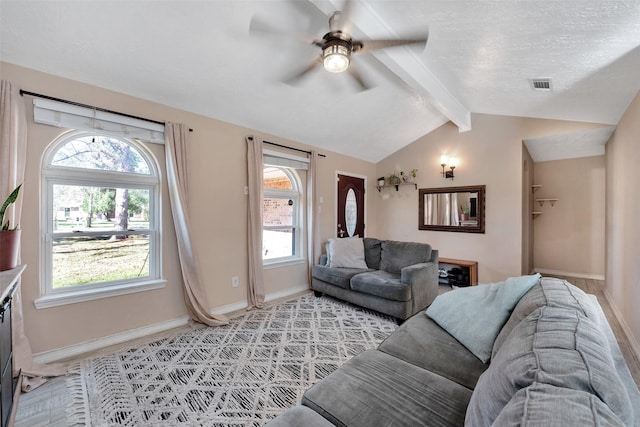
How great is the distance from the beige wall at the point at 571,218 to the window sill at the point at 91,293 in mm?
6841

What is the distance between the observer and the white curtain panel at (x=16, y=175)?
2021 millimetres

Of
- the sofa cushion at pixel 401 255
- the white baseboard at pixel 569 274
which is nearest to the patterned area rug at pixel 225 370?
the sofa cushion at pixel 401 255

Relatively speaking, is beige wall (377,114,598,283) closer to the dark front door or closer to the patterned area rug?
the dark front door

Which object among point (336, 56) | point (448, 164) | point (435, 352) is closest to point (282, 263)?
point (435, 352)

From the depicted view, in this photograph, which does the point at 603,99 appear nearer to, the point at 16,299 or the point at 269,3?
the point at 269,3

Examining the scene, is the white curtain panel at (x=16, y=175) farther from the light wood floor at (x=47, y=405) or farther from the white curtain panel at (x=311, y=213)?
the white curtain panel at (x=311, y=213)

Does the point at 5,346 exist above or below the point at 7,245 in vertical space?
below

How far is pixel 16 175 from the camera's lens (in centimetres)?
211

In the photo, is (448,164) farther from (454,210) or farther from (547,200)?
(547,200)

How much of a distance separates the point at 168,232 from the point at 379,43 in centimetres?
279

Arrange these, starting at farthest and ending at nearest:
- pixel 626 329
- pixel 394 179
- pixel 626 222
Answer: pixel 394 179 < pixel 626 222 < pixel 626 329

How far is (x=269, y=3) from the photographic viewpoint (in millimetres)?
2113

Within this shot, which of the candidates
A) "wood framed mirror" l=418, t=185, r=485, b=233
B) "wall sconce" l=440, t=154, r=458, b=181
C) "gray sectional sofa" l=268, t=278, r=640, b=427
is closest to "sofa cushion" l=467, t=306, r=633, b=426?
"gray sectional sofa" l=268, t=278, r=640, b=427

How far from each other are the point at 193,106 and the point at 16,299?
232 centimetres
